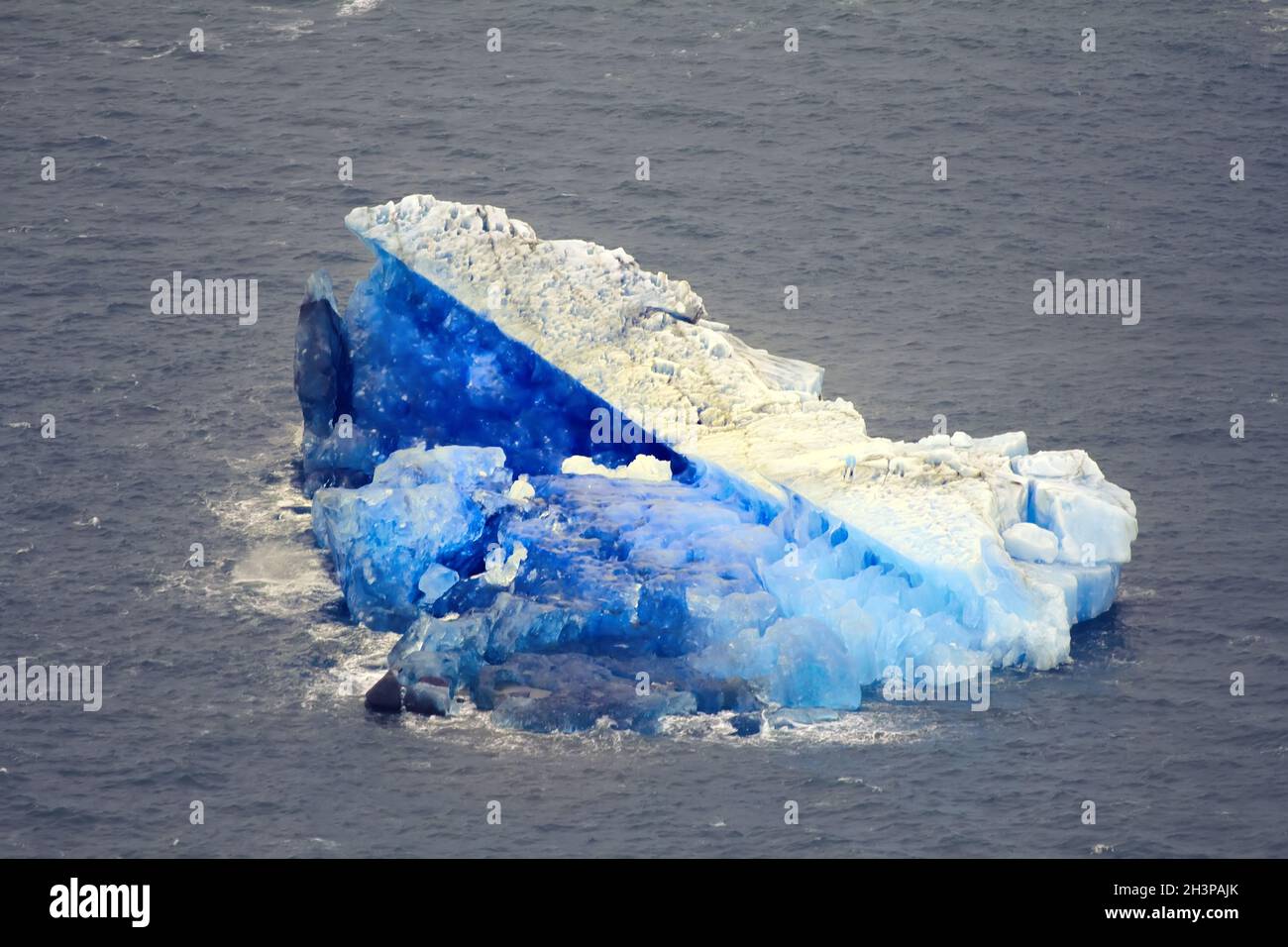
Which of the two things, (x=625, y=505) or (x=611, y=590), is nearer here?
(x=611, y=590)

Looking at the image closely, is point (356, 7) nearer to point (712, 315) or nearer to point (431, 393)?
point (712, 315)

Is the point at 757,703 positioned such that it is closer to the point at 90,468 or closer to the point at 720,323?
the point at 720,323

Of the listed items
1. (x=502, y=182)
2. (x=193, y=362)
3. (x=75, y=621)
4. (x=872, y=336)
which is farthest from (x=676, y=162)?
(x=75, y=621)

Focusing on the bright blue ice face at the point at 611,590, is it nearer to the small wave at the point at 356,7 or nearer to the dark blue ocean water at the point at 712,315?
the dark blue ocean water at the point at 712,315

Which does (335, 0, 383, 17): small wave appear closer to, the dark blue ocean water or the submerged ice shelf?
the dark blue ocean water

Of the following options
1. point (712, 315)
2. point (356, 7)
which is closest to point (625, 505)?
point (712, 315)

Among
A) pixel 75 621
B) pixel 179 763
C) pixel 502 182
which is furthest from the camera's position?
pixel 502 182
